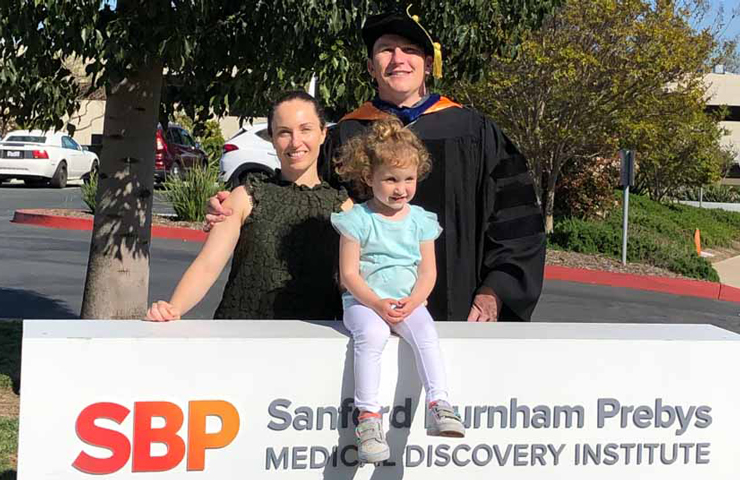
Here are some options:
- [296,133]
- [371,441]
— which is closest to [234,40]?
[296,133]

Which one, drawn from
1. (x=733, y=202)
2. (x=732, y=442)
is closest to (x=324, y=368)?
(x=732, y=442)

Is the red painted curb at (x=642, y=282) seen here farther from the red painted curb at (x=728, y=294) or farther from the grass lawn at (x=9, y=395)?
the grass lawn at (x=9, y=395)

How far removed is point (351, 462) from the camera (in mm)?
2795

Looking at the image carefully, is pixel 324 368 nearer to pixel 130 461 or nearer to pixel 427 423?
pixel 427 423

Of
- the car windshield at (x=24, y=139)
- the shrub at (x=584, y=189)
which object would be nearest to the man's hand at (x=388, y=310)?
the shrub at (x=584, y=189)

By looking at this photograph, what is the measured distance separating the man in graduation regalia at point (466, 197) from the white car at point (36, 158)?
2038cm

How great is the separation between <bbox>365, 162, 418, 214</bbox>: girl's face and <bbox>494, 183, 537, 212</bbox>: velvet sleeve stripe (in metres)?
0.74

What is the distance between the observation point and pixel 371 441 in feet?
8.68

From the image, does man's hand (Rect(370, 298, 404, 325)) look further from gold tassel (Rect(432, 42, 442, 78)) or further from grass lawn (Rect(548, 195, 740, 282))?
grass lawn (Rect(548, 195, 740, 282))

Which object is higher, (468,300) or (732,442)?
(468,300)

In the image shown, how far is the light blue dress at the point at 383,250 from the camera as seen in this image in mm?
2920

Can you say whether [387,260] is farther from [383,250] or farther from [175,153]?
[175,153]

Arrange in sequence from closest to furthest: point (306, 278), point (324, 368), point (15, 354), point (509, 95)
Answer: point (324, 368) < point (306, 278) < point (15, 354) < point (509, 95)

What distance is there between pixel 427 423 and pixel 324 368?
0.31 m
